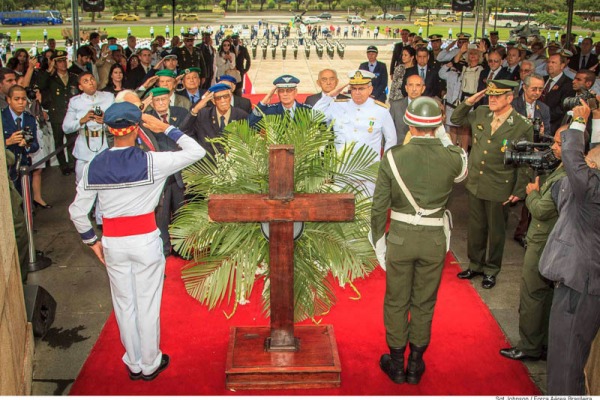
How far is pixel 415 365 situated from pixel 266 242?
1300 millimetres

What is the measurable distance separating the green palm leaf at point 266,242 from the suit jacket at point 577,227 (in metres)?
1.27

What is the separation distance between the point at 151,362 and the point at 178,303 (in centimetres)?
117

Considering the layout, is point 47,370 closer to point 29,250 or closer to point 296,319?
point 296,319

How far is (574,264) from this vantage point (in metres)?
3.50

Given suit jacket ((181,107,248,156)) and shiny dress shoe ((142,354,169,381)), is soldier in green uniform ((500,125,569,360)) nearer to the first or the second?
shiny dress shoe ((142,354,169,381))

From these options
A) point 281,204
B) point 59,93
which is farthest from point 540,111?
point 59,93

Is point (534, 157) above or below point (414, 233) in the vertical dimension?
above

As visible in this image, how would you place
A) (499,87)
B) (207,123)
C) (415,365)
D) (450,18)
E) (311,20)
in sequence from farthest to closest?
(450,18) < (311,20) < (207,123) < (499,87) < (415,365)

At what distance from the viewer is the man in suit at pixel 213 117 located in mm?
6145

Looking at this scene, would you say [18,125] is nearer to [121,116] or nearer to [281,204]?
[121,116]

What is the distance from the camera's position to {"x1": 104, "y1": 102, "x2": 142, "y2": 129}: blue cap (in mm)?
3832

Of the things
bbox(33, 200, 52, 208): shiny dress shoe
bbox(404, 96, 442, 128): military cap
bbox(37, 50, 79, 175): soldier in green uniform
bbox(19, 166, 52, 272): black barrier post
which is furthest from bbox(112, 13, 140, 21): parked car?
bbox(404, 96, 442, 128): military cap

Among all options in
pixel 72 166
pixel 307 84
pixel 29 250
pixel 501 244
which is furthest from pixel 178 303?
pixel 307 84

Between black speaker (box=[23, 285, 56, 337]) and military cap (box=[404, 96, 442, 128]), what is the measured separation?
3139 millimetres
